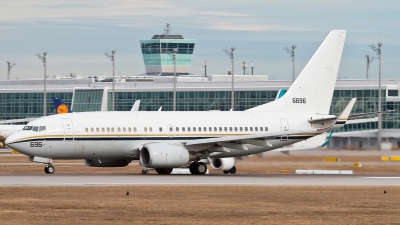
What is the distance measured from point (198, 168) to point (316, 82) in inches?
393

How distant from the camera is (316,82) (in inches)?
2085

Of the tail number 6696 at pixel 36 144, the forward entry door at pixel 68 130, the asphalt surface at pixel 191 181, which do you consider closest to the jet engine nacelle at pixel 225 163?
the asphalt surface at pixel 191 181

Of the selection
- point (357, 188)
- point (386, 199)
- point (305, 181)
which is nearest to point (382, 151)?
point (305, 181)

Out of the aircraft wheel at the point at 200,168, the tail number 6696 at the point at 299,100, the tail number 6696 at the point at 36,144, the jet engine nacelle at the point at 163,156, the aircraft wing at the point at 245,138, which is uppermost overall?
the tail number 6696 at the point at 299,100

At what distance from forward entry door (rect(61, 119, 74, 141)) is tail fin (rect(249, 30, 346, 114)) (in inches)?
499

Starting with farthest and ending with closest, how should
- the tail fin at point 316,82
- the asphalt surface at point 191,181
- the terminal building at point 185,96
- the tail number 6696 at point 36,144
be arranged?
the terminal building at point 185,96 → the tail fin at point 316,82 → the tail number 6696 at point 36,144 → the asphalt surface at point 191,181

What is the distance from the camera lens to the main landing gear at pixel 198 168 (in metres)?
48.9

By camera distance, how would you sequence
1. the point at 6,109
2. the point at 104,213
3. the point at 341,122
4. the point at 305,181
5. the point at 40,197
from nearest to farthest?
the point at 104,213 < the point at 40,197 < the point at 305,181 < the point at 341,122 < the point at 6,109

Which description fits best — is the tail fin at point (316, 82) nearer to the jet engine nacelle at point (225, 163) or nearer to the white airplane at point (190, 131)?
the white airplane at point (190, 131)

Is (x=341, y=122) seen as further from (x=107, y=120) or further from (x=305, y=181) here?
(x=107, y=120)

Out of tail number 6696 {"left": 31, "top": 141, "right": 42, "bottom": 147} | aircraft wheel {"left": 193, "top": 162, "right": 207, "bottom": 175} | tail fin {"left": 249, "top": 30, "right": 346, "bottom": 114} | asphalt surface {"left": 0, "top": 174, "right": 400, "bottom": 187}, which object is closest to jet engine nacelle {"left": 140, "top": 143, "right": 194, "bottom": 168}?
aircraft wheel {"left": 193, "top": 162, "right": 207, "bottom": 175}

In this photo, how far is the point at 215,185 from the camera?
38.2 metres

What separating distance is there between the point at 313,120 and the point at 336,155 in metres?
3.17

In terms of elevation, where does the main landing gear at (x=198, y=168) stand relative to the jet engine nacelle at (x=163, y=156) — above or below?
below
